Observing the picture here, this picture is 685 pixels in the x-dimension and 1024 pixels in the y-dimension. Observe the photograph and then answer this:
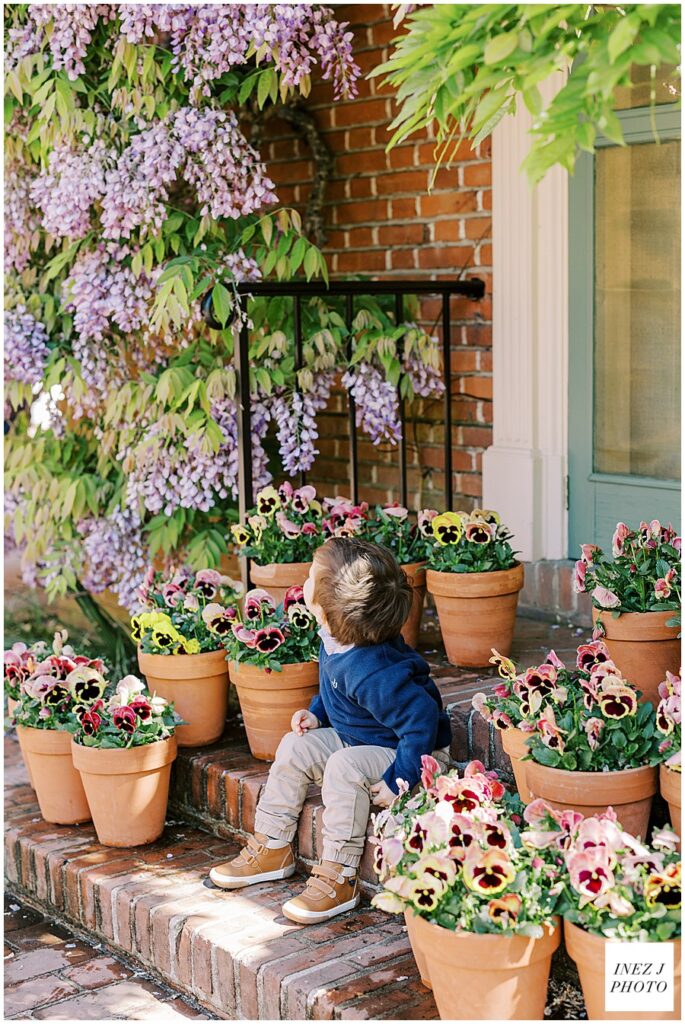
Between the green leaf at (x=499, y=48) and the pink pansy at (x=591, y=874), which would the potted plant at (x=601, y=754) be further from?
the green leaf at (x=499, y=48)

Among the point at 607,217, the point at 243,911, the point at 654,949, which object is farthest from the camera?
the point at 607,217

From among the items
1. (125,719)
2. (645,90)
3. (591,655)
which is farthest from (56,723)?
(645,90)

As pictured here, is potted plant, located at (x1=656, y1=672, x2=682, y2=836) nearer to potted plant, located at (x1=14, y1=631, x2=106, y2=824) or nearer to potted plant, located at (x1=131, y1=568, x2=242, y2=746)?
potted plant, located at (x1=131, y1=568, x2=242, y2=746)

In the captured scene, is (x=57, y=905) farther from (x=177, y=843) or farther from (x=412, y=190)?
(x=412, y=190)

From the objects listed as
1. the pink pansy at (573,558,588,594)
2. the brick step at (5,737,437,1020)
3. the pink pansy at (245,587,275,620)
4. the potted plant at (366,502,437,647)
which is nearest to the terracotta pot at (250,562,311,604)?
the potted plant at (366,502,437,647)

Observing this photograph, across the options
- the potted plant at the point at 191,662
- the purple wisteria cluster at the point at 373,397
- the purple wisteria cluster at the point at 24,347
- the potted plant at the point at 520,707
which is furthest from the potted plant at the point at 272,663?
the purple wisteria cluster at the point at 24,347

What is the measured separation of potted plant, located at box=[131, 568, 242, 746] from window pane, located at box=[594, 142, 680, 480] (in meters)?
1.30

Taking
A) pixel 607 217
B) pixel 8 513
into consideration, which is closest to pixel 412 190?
pixel 607 217

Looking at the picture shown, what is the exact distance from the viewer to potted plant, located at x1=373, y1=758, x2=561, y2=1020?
6.35ft

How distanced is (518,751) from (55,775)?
1.33m

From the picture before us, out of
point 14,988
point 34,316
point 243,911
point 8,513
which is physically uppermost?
point 34,316

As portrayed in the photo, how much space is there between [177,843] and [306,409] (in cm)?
138

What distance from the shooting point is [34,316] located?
425 centimetres

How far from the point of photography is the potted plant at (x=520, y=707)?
237cm
